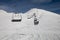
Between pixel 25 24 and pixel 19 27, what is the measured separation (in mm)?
1078

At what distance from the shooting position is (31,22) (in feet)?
57.9

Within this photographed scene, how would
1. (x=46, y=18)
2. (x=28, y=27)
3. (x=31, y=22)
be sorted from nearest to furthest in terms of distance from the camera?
(x=28, y=27)
(x=31, y=22)
(x=46, y=18)

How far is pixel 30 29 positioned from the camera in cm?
1614

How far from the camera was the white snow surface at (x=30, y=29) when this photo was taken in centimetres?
1477

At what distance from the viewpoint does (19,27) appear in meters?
16.6

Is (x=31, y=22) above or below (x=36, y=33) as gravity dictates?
above

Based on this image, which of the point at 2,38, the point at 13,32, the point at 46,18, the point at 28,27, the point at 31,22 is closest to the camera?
the point at 2,38

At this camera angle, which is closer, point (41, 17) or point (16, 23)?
point (16, 23)

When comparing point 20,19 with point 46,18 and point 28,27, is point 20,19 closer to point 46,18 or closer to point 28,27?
point 28,27

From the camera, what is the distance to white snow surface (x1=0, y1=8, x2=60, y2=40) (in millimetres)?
14768

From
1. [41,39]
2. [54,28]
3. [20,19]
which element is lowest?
[41,39]

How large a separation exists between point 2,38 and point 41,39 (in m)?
4.41

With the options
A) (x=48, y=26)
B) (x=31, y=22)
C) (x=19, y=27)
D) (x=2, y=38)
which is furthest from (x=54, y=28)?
(x=2, y=38)

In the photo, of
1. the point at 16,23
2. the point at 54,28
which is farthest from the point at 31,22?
the point at 54,28
